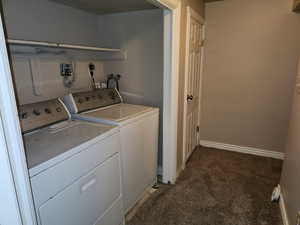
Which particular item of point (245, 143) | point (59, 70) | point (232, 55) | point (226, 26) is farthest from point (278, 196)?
point (59, 70)

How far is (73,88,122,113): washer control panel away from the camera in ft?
6.09

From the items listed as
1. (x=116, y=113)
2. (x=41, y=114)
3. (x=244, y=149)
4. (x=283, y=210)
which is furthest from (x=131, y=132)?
(x=244, y=149)

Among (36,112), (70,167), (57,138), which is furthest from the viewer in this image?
(36,112)

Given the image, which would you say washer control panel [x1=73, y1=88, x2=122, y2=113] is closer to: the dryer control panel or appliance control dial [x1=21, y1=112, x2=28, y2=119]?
the dryer control panel

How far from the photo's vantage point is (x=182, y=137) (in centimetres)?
245

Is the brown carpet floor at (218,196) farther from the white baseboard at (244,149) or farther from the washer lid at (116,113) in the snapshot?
the washer lid at (116,113)

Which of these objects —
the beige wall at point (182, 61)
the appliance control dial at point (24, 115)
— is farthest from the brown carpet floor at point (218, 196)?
the appliance control dial at point (24, 115)

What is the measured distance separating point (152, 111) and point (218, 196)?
1.13 meters

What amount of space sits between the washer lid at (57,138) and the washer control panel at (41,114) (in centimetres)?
5

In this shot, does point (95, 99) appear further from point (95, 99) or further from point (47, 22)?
point (47, 22)

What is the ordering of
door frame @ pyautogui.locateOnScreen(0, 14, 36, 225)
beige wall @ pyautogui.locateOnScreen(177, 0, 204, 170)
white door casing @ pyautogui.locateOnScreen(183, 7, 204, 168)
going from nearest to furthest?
door frame @ pyautogui.locateOnScreen(0, 14, 36, 225)
beige wall @ pyautogui.locateOnScreen(177, 0, 204, 170)
white door casing @ pyautogui.locateOnScreen(183, 7, 204, 168)

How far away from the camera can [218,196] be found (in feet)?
6.77

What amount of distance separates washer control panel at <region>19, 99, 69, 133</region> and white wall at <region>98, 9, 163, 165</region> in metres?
0.98

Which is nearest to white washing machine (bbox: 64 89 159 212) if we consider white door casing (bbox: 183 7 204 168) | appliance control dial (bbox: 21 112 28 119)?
appliance control dial (bbox: 21 112 28 119)
